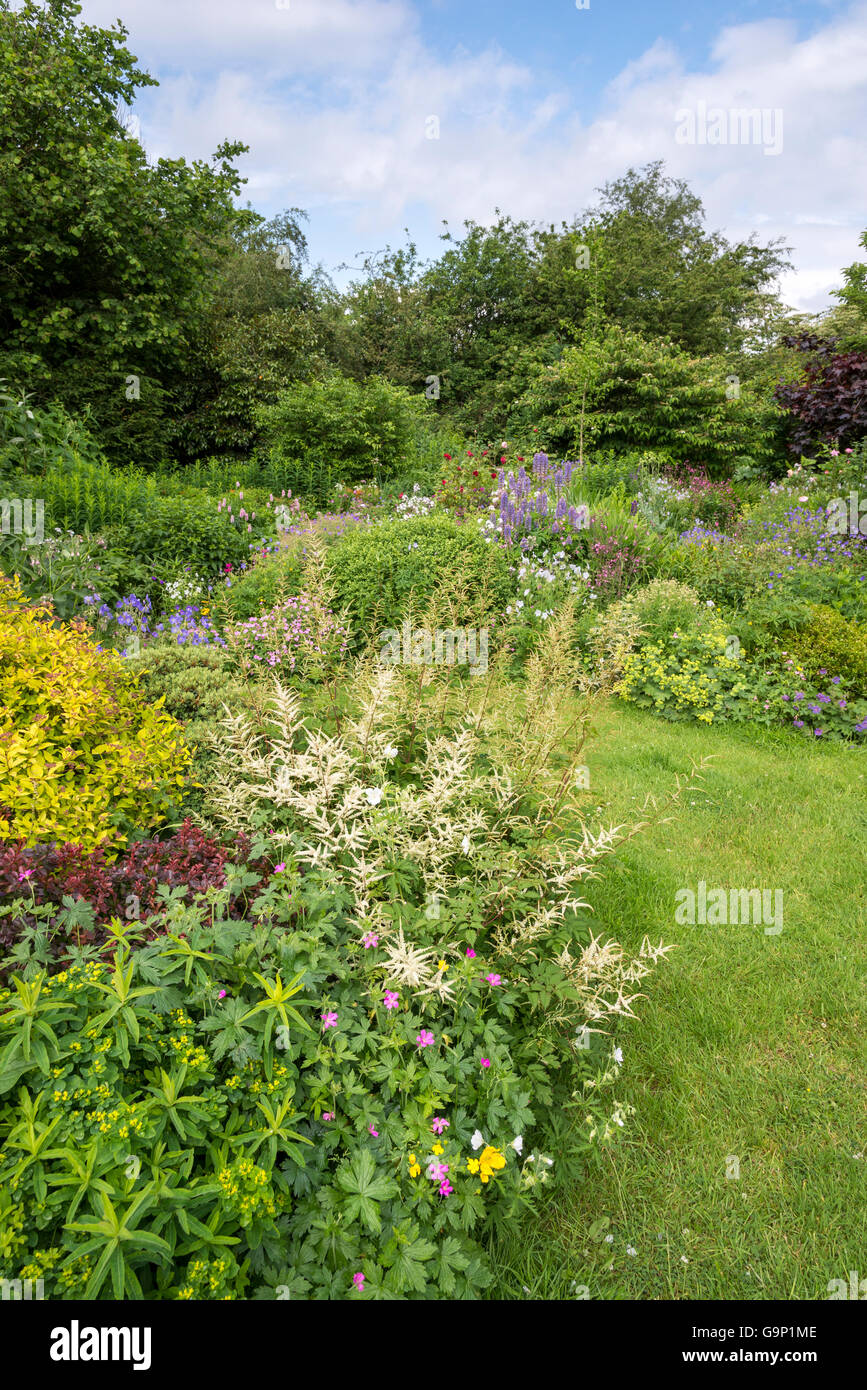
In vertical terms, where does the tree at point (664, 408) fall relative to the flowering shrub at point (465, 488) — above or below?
above

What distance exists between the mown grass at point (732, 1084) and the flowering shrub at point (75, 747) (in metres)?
1.73

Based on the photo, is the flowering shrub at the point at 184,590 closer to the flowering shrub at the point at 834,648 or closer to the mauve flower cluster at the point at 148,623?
the mauve flower cluster at the point at 148,623

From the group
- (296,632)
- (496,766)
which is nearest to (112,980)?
(496,766)

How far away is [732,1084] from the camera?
235cm

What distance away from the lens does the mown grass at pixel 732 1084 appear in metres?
1.82

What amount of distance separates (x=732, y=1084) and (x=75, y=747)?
275 cm

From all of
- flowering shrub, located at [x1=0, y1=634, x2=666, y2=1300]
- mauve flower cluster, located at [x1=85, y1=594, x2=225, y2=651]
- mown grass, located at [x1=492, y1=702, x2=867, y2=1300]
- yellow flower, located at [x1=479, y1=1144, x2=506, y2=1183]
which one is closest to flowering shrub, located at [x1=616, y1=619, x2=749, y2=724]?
mown grass, located at [x1=492, y1=702, x2=867, y2=1300]

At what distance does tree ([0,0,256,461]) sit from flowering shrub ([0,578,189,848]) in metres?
10.1

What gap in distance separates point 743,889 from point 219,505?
6549mm

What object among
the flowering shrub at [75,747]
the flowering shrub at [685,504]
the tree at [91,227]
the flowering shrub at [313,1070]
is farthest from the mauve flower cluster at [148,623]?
the tree at [91,227]

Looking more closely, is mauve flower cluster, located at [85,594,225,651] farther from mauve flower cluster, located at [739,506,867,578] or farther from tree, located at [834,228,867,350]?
tree, located at [834,228,867,350]

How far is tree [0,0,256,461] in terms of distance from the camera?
1128cm

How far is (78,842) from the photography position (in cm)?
203

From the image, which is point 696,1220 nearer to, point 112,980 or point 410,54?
point 112,980
